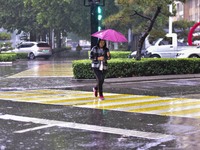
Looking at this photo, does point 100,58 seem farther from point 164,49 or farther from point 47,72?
point 164,49

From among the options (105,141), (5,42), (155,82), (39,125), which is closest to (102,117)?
(39,125)

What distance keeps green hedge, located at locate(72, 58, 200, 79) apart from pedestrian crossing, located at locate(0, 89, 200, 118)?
303 centimetres

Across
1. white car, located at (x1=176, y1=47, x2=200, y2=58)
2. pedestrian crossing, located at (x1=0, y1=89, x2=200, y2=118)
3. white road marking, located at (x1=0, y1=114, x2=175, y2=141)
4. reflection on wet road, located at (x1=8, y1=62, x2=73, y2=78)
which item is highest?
white car, located at (x1=176, y1=47, x2=200, y2=58)

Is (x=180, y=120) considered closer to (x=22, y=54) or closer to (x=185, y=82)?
(x=185, y=82)

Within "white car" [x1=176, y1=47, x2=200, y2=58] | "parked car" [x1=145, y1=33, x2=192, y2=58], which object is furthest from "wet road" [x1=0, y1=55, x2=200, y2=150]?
"parked car" [x1=145, y1=33, x2=192, y2=58]

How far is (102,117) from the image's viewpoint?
920 cm

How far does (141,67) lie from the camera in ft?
58.9

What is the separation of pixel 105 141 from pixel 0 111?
13.7ft

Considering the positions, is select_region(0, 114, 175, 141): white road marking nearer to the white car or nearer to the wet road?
the wet road

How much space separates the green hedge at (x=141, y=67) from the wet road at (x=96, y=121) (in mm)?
3172

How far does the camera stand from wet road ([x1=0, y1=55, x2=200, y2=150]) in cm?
682

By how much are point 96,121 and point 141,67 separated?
9.47 meters

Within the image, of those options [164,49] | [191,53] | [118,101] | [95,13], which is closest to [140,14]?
[95,13]

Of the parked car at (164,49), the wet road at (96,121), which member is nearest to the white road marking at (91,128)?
the wet road at (96,121)
